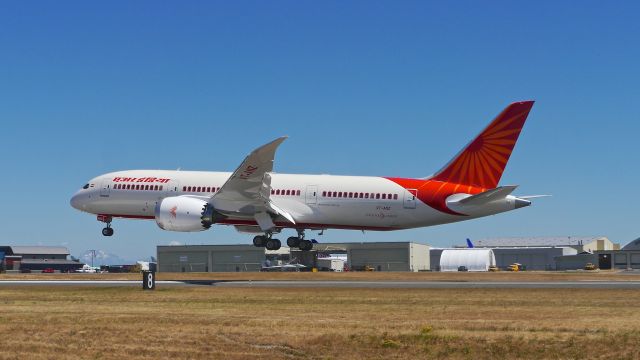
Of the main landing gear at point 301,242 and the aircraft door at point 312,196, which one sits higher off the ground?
the aircraft door at point 312,196

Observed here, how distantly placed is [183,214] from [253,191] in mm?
5273

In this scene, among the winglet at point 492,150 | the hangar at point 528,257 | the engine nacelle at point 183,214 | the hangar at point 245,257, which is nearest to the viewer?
the engine nacelle at point 183,214

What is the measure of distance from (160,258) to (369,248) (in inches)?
1133

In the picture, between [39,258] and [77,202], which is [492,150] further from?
[39,258]

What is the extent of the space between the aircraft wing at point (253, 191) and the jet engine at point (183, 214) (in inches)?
52.9

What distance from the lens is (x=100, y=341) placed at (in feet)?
96.4

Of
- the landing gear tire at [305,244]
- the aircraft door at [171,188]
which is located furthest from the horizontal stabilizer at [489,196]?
the aircraft door at [171,188]

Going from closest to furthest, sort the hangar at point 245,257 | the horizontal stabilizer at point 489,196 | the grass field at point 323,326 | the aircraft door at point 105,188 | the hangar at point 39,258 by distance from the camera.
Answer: the grass field at point 323,326 → the horizontal stabilizer at point 489,196 → the aircraft door at point 105,188 → the hangar at point 245,257 → the hangar at point 39,258

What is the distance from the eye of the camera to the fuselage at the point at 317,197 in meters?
64.8

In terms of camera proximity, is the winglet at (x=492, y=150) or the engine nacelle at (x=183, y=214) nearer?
the engine nacelle at (x=183, y=214)

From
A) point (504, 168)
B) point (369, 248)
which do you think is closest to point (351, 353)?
point (504, 168)

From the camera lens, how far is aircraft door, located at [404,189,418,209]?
212ft

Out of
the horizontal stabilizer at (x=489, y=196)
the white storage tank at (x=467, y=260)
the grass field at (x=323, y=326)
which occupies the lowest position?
the grass field at (x=323, y=326)

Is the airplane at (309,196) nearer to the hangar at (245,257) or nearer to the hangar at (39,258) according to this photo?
the hangar at (245,257)
